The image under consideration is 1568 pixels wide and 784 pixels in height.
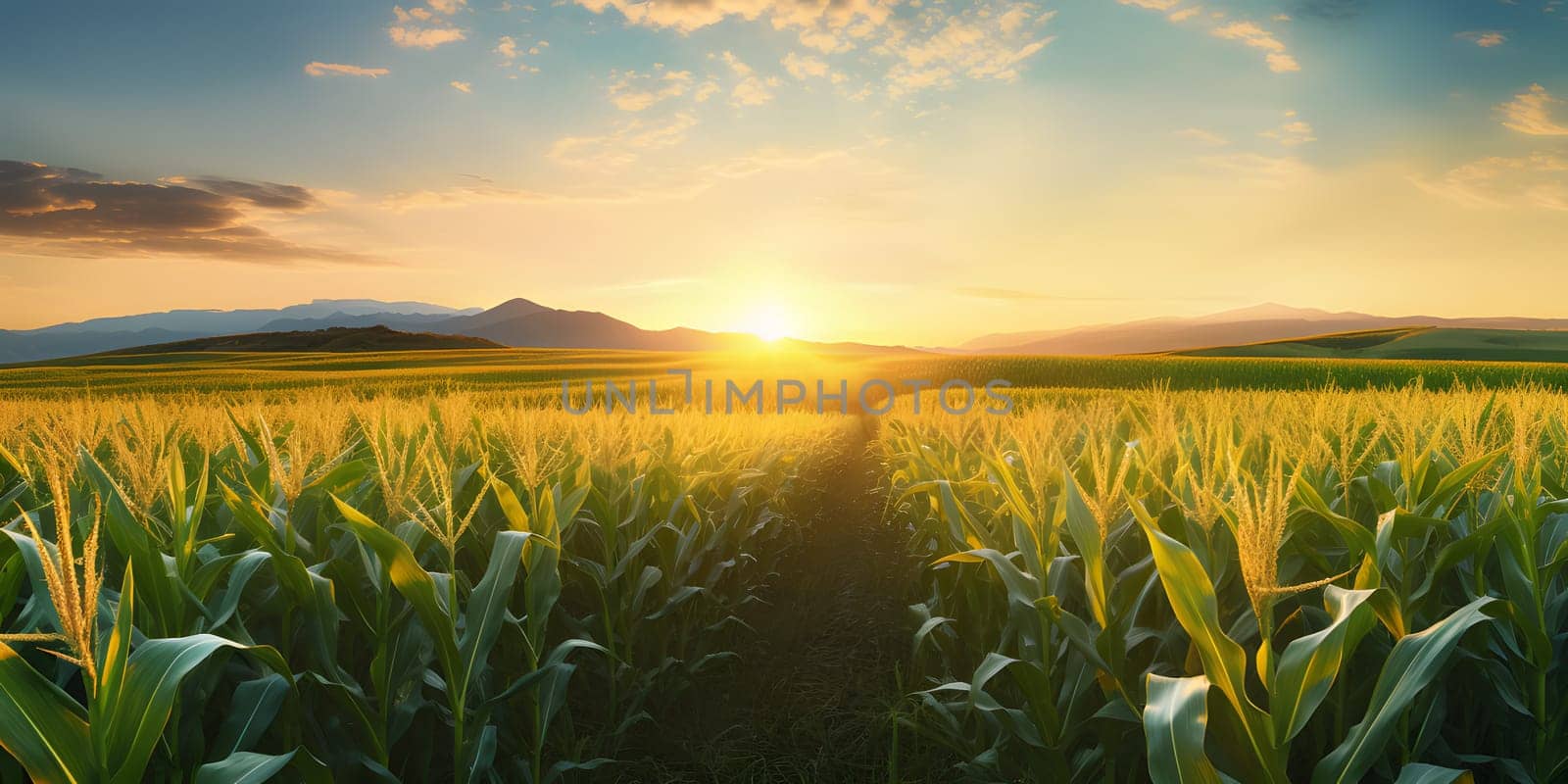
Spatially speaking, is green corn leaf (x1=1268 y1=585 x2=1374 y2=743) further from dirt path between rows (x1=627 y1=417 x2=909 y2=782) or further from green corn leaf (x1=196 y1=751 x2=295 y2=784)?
dirt path between rows (x1=627 y1=417 x2=909 y2=782)

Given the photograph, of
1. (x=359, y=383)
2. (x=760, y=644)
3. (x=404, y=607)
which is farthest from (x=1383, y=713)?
(x=359, y=383)

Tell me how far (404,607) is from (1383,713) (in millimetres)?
2825

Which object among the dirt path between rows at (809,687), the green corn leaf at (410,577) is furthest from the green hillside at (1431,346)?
the green corn leaf at (410,577)

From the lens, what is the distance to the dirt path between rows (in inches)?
163

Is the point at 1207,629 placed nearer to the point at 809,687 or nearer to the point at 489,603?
the point at 489,603

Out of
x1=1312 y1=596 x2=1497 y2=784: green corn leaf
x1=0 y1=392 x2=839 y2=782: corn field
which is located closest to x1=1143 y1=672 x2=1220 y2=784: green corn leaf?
x1=1312 y1=596 x2=1497 y2=784: green corn leaf

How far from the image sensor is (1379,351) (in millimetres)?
68500

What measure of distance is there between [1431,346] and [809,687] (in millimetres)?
92524

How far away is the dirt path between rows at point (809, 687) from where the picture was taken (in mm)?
4133

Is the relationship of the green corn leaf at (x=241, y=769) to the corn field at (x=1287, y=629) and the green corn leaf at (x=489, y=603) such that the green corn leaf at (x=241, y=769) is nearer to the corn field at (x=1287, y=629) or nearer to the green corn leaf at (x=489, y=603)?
the green corn leaf at (x=489, y=603)

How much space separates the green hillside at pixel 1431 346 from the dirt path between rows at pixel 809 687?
220ft

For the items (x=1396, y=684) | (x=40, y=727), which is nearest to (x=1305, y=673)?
(x=1396, y=684)

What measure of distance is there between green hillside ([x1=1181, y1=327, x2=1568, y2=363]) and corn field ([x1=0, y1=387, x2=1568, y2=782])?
70277 millimetres

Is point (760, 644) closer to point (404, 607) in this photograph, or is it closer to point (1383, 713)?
point (404, 607)
